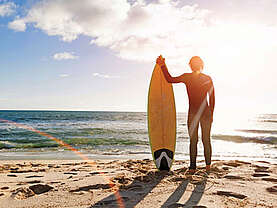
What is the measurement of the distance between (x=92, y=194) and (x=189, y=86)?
2.06 meters

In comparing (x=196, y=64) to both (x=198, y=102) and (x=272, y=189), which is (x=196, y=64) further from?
(x=272, y=189)

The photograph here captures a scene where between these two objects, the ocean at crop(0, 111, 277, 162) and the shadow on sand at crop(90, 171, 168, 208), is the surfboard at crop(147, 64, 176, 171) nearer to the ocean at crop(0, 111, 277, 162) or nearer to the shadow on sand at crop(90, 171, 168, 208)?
the shadow on sand at crop(90, 171, 168, 208)

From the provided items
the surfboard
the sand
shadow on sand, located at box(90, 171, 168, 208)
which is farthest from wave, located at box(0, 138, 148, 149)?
shadow on sand, located at box(90, 171, 168, 208)

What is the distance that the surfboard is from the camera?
3.87 m

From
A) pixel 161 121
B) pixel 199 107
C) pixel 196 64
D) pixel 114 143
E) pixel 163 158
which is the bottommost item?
pixel 114 143

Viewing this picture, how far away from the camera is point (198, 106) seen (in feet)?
11.5

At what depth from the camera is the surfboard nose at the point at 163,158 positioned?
3.76 m

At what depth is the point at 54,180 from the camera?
126 inches

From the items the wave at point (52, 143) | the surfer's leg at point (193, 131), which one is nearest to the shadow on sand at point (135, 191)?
the surfer's leg at point (193, 131)

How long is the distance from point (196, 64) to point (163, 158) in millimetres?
1577

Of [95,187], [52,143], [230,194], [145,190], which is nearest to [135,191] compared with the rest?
[145,190]

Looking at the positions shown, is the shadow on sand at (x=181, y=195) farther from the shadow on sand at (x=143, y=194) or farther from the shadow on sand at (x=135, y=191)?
the shadow on sand at (x=135, y=191)

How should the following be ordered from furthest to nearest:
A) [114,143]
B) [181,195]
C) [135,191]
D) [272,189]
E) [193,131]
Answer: [114,143], [193,131], [272,189], [135,191], [181,195]

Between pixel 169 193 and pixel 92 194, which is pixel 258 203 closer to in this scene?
pixel 169 193
